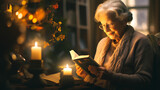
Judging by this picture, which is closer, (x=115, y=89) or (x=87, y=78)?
(x=115, y=89)

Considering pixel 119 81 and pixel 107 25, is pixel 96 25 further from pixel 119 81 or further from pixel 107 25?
pixel 119 81

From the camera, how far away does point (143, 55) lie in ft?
5.28

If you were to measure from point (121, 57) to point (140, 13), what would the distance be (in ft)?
7.84

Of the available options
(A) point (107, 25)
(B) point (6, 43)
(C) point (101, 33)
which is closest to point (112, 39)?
(A) point (107, 25)

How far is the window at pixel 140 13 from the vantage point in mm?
3843

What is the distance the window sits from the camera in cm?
384

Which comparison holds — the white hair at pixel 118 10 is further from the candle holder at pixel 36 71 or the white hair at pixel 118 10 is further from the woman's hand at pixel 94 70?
the candle holder at pixel 36 71

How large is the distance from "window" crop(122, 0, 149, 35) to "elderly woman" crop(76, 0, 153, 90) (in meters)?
2.12

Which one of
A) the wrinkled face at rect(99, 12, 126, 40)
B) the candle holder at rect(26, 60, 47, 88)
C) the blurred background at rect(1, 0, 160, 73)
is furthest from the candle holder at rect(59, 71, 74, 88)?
the blurred background at rect(1, 0, 160, 73)

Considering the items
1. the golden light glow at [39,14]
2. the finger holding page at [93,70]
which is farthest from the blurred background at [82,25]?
the finger holding page at [93,70]

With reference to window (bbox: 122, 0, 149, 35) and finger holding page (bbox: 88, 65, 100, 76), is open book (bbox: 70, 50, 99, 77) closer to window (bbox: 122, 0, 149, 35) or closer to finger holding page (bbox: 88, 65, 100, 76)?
finger holding page (bbox: 88, 65, 100, 76)

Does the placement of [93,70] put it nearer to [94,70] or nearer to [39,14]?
[94,70]

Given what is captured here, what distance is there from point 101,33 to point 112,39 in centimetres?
142

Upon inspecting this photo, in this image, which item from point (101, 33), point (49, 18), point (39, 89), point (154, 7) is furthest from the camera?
point (154, 7)
